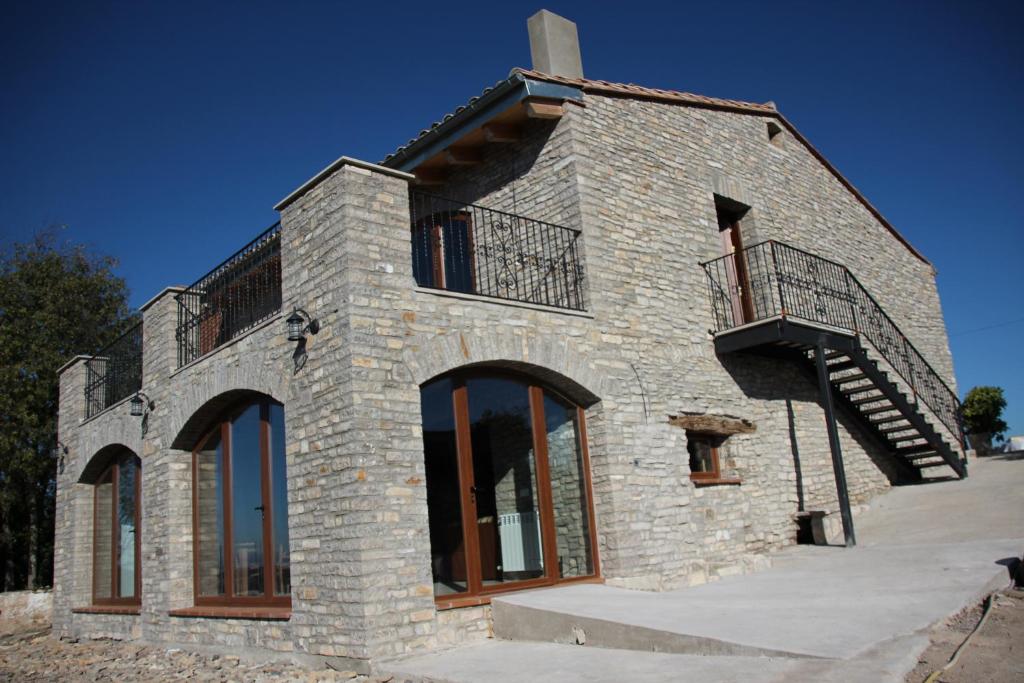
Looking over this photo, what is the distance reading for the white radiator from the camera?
7992 millimetres

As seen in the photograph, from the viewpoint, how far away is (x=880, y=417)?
13.0m

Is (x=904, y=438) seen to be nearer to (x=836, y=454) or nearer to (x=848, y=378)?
(x=848, y=378)

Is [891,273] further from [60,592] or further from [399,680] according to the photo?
[60,592]

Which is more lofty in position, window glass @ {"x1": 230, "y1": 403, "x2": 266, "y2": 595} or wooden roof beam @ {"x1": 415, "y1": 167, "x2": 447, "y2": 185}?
wooden roof beam @ {"x1": 415, "y1": 167, "x2": 447, "y2": 185}

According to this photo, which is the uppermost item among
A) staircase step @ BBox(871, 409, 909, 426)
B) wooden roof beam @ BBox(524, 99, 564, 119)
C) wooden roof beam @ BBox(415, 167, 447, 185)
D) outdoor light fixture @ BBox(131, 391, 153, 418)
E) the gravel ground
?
wooden roof beam @ BBox(415, 167, 447, 185)

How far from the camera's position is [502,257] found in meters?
9.48

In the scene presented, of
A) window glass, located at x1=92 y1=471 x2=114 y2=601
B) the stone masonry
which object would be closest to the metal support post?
the stone masonry

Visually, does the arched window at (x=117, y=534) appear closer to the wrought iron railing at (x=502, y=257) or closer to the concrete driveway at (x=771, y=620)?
the wrought iron railing at (x=502, y=257)

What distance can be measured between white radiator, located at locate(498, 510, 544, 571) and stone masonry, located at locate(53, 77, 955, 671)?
0.56 metres

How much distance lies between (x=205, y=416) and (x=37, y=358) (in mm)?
10543

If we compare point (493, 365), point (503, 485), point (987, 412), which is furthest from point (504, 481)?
point (987, 412)

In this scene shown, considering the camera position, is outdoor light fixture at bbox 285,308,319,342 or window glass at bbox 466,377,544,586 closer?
outdoor light fixture at bbox 285,308,319,342

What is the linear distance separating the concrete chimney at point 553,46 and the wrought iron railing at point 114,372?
6.72 meters

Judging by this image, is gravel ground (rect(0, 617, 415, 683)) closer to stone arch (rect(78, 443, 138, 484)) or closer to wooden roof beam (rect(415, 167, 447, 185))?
stone arch (rect(78, 443, 138, 484))
